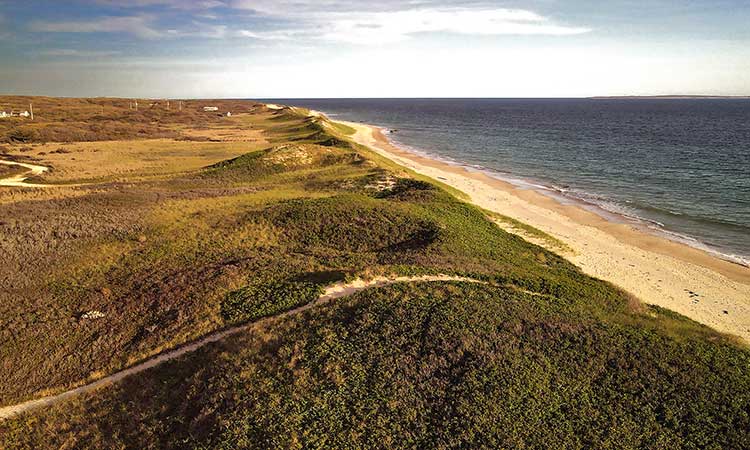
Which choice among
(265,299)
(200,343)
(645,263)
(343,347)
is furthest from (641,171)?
(200,343)

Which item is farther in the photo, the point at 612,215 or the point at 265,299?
the point at 612,215

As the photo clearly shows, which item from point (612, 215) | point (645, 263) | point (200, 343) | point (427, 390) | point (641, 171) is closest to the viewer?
point (427, 390)

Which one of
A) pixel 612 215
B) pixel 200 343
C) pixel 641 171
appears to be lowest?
pixel 200 343

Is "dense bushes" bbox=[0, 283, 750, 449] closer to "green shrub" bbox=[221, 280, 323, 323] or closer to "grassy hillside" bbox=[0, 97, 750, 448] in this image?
"grassy hillside" bbox=[0, 97, 750, 448]

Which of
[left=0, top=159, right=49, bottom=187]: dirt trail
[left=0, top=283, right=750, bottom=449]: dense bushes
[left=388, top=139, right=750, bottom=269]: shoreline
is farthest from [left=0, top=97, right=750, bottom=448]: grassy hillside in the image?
[left=0, top=159, right=49, bottom=187]: dirt trail

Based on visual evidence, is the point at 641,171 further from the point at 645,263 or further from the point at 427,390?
the point at 427,390

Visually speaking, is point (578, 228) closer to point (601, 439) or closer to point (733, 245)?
point (733, 245)

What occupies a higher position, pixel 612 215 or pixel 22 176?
pixel 22 176

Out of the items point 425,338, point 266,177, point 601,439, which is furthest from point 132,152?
point 601,439
